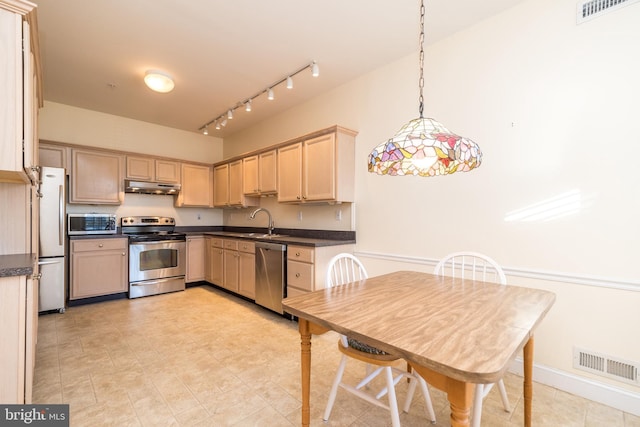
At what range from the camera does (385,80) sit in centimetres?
307

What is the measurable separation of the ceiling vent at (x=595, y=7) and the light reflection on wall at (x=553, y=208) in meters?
1.15

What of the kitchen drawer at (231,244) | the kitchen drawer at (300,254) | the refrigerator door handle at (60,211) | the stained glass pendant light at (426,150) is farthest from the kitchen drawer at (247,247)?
the stained glass pendant light at (426,150)

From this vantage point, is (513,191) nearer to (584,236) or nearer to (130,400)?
(584,236)

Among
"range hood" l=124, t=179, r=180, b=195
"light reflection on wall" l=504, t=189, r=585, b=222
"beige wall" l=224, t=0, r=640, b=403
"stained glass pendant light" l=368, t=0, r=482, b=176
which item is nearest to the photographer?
"stained glass pendant light" l=368, t=0, r=482, b=176

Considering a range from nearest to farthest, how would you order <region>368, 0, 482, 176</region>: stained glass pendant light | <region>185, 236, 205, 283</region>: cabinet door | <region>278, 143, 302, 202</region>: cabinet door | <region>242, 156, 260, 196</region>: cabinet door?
1. <region>368, 0, 482, 176</region>: stained glass pendant light
2. <region>278, 143, 302, 202</region>: cabinet door
3. <region>242, 156, 260, 196</region>: cabinet door
4. <region>185, 236, 205, 283</region>: cabinet door

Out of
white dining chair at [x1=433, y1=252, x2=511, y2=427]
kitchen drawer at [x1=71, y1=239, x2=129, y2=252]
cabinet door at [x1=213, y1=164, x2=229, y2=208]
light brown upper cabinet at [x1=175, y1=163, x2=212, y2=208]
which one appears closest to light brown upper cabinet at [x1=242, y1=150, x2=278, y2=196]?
cabinet door at [x1=213, y1=164, x2=229, y2=208]

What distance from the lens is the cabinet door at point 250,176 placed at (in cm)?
421

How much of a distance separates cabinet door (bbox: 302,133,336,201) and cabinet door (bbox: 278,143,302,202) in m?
0.08

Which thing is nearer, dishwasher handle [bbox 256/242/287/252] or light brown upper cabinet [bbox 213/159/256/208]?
dishwasher handle [bbox 256/242/287/252]

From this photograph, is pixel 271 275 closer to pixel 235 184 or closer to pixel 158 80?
pixel 235 184

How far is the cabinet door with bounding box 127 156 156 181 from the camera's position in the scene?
4348 mm

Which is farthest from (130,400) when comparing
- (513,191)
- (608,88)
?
(608,88)

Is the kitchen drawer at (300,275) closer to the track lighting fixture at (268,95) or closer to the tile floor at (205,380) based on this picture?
the tile floor at (205,380)

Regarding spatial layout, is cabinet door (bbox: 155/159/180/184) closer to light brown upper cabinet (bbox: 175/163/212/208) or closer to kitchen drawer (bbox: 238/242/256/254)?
light brown upper cabinet (bbox: 175/163/212/208)
